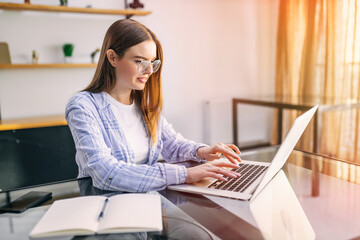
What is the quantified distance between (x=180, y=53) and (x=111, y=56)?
89.0 inches

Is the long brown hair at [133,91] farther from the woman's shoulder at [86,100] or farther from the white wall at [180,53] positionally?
the white wall at [180,53]

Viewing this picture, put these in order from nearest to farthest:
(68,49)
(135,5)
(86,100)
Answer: (86,100) < (68,49) < (135,5)

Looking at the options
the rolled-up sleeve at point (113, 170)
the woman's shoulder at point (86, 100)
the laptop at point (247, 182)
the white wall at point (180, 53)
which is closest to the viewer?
the laptop at point (247, 182)

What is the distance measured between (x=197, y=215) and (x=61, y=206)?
34 centimetres

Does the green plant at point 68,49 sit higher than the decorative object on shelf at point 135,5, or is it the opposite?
the decorative object on shelf at point 135,5

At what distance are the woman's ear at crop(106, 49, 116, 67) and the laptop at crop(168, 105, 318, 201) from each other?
571 millimetres

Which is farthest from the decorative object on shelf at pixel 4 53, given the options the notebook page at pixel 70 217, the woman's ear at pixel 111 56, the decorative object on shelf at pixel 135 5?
the notebook page at pixel 70 217

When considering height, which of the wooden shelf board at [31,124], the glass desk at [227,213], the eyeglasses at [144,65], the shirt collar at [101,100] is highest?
the eyeglasses at [144,65]

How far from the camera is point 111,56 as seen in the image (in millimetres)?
1252

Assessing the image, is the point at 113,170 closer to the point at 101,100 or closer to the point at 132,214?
the point at 132,214

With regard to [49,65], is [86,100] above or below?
below

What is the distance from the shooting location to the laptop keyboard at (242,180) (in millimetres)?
943

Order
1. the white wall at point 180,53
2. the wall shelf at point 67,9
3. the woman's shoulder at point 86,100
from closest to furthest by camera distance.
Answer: the woman's shoulder at point 86,100 < the wall shelf at point 67,9 < the white wall at point 180,53

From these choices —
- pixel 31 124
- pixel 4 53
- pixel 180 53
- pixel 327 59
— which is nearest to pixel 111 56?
pixel 31 124
